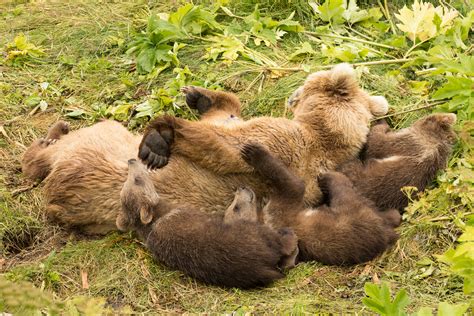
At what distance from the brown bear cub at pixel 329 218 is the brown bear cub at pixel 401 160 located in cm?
A: 18

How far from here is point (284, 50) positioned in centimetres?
908

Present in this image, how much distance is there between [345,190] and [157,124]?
6.26ft

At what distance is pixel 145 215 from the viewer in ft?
21.4

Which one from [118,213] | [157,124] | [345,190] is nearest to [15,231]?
[118,213]

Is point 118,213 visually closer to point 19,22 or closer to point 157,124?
point 157,124

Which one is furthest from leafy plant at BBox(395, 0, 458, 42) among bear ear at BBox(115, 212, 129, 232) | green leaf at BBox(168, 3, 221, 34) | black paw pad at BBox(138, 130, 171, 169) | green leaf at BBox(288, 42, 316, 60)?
bear ear at BBox(115, 212, 129, 232)

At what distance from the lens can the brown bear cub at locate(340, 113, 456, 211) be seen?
702 cm

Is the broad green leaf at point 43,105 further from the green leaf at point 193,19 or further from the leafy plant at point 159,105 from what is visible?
the green leaf at point 193,19

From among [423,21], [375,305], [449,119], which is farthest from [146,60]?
[375,305]

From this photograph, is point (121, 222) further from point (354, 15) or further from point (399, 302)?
point (354, 15)

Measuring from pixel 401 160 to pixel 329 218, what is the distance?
1061 millimetres

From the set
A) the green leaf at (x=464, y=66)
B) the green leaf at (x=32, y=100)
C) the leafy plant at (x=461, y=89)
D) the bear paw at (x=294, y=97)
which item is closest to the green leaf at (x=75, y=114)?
the green leaf at (x=32, y=100)

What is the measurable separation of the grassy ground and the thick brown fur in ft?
1.27

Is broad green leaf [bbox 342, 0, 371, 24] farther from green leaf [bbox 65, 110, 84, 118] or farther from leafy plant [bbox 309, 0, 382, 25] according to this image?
green leaf [bbox 65, 110, 84, 118]
